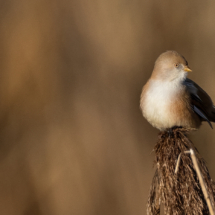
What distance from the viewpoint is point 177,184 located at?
6.16 ft

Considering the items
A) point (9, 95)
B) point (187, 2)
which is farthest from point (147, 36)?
point (9, 95)

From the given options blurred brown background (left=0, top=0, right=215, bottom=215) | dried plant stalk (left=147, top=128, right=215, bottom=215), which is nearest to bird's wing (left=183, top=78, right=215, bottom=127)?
dried plant stalk (left=147, top=128, right=215, bottom=215)

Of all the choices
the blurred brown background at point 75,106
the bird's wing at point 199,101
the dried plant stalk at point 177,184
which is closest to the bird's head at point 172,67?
the bird's wing at point 199,101

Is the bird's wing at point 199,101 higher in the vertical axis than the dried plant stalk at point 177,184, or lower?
higher

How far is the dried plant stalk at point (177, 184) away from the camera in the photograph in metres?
1.83

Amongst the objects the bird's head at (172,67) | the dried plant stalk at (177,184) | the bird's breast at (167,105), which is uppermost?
the bird's head at (172,67)

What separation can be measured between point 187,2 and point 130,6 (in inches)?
30.1

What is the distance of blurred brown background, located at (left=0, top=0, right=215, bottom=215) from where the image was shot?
3.63 meters

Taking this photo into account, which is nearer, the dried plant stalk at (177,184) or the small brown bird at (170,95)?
the dried plant stalk at (177,184)

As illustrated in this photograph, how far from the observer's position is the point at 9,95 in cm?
365

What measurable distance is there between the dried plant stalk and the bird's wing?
0.89m

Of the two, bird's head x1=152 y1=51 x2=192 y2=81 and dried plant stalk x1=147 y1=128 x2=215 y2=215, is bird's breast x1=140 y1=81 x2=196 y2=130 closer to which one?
bird's head x1=152 y1=51 x2=192 y2=81

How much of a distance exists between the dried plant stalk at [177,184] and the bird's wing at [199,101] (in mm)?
891

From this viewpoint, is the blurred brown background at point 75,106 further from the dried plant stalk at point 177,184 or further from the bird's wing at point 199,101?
the dried plant stalk at point 177,184
